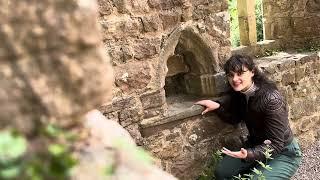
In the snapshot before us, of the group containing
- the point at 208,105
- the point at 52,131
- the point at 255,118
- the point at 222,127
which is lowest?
the point at 222,127

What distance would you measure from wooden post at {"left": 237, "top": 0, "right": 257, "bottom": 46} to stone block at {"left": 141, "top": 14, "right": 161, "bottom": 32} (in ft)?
5.65

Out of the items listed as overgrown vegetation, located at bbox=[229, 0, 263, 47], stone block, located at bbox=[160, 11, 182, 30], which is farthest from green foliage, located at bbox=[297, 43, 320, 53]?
stone block, located at bbox=[160, 11, 182, 30]

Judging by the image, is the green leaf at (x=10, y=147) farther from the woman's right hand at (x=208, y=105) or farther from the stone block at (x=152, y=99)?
the woman's right hand at (x=208, y=105)

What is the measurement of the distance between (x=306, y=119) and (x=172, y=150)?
5.76ft

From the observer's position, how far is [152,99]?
3.41 metres

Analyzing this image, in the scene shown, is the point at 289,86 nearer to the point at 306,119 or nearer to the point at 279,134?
the point at 306,119

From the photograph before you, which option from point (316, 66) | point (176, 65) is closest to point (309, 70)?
point (316, 66)

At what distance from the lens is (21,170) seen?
92cm

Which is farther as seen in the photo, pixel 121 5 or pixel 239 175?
pixel 239 175

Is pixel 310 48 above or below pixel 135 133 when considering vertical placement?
above

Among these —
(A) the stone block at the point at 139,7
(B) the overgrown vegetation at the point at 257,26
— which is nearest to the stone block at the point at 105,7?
(A) the stone block at the point at 139,7

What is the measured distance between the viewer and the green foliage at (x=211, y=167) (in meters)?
3.77

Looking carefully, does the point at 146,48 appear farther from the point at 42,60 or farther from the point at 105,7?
the point at 42,60

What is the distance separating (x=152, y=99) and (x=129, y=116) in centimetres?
23
